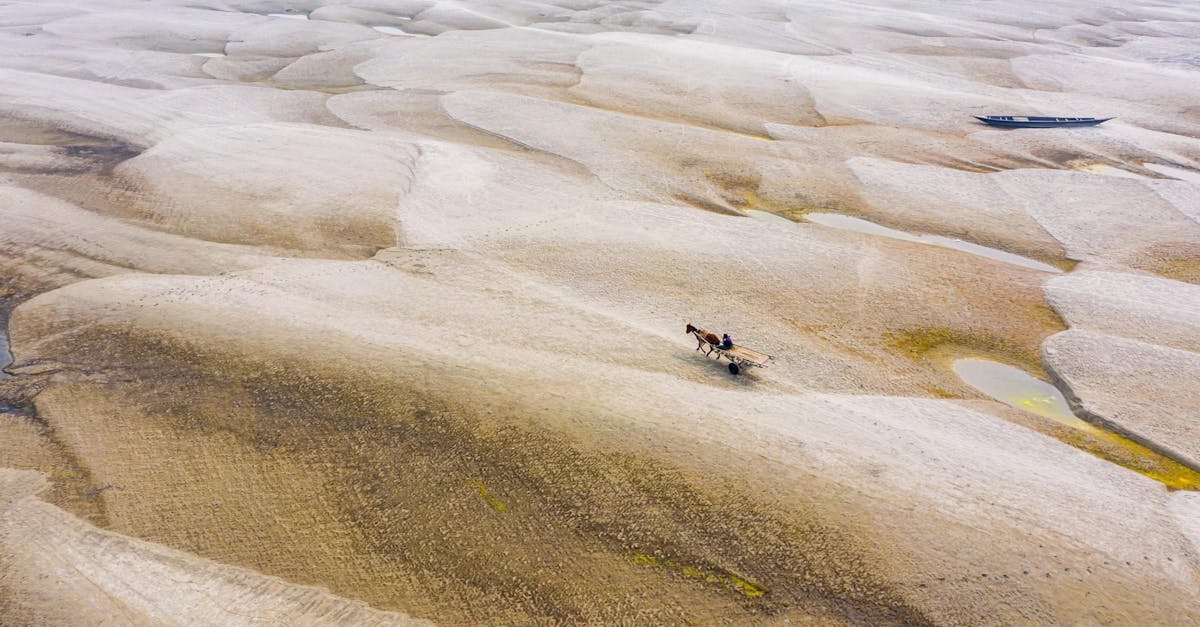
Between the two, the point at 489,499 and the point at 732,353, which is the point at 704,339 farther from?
the point at 489,499

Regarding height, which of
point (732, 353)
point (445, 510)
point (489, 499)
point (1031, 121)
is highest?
point (1031, 121)

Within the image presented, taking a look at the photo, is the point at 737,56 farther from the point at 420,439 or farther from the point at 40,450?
the point at 40,450

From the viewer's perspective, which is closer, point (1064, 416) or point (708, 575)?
point (708, 575)

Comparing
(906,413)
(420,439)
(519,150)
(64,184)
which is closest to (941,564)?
(906,413)

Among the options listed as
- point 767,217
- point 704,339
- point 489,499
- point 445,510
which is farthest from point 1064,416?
point 445,510

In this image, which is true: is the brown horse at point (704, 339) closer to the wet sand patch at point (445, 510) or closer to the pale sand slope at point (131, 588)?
the wet sand patch at point (445, 510)
